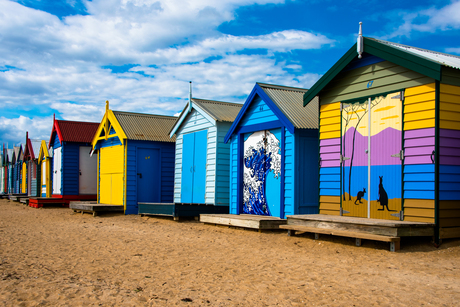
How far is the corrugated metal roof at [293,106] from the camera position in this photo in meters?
11.0

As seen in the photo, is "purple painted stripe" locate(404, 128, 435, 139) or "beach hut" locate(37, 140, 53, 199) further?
"beach hut" locate(37, 140, 53, 199)

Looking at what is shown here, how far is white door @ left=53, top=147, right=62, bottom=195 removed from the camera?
75.5 ft

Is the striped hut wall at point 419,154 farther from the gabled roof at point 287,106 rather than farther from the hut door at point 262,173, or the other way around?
the hut door at point 262,173

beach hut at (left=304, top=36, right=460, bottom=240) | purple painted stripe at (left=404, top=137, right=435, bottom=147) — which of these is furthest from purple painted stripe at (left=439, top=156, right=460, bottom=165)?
purple painted stripe at (left=404, top=137, right=435, bottom=147)

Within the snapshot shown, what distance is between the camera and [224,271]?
250 inches

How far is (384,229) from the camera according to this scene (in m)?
7.38

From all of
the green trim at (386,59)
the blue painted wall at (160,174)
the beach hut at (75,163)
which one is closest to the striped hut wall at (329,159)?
the green trim at (386,59)

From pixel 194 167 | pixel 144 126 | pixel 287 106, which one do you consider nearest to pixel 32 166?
pixel 144 126

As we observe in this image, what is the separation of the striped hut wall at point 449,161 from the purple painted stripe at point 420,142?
6.7 inches

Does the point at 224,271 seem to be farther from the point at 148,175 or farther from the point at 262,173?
the point at 148,175

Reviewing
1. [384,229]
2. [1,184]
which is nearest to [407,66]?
[384,229]

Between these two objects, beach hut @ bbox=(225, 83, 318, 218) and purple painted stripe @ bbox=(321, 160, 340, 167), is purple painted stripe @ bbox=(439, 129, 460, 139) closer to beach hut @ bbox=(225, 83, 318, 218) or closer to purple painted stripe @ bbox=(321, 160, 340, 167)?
purple painted stripe @ bbox=(321, 160, 340, 167)

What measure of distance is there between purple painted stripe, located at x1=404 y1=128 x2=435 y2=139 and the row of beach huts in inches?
0.7

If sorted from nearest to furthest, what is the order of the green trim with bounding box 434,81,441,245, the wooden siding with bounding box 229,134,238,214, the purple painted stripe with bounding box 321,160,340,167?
the green trim with bounding box 434,81,441,245 < the purple painted stripe with bounding box 321,160,340,167 < the wooden siding with bounding box 229,134,238,214
